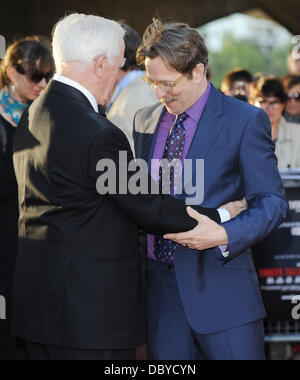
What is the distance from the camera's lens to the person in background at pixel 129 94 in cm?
445

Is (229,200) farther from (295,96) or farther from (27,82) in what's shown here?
(295,96)

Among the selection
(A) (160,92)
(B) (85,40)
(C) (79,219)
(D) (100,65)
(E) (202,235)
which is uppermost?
(B) (85,40)

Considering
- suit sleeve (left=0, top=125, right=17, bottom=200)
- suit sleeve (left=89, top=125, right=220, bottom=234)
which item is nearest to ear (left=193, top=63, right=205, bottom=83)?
suit sleeve (left=89, top=125, right=220, bottom=234)

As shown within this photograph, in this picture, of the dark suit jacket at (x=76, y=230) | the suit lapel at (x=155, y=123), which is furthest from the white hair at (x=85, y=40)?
the suit lapel at (x=155, y=123)

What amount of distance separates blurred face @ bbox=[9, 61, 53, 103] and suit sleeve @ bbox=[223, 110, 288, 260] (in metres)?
1.76

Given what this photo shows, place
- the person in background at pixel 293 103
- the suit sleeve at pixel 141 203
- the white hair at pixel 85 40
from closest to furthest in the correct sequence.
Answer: the suit sleeve at pixel 141 203 < the white hair at pixel 85 40 < the person in background at pixel 293 103

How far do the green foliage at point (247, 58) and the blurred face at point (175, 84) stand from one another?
66.8 meters

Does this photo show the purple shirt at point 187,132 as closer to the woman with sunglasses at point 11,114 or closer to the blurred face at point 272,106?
the woman with sunglasses at point 11,114

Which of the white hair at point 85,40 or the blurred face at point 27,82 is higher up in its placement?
the white hair at point 85,40

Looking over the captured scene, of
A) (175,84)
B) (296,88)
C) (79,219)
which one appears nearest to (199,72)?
(175,84)

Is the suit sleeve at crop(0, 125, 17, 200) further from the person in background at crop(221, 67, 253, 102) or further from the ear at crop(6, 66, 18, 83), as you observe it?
the person in background at crop(221, 67, 253, 102)

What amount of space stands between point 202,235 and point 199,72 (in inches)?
30.1

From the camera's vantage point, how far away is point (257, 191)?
10.2ft
